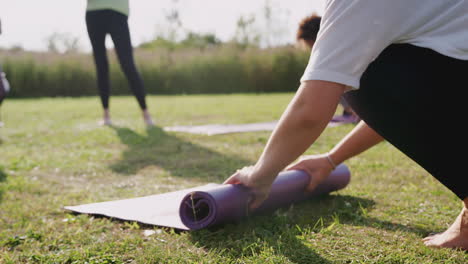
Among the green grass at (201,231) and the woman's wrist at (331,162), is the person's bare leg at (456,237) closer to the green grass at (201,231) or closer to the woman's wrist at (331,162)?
the green grass at (201,231)

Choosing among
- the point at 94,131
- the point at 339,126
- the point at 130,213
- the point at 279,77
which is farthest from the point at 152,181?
the point at 279,77

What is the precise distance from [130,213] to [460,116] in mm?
1426

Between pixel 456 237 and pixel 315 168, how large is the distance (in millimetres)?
717

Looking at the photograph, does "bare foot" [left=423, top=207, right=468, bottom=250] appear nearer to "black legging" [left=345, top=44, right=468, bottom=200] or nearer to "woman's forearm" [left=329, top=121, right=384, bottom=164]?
"black legging" [left=345, top=44, right=468, bottom=200]

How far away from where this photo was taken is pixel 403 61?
1.34 m

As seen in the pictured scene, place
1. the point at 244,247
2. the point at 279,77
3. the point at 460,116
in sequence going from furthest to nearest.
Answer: the point at 279,77, the point at 244,247, the point at 460,116

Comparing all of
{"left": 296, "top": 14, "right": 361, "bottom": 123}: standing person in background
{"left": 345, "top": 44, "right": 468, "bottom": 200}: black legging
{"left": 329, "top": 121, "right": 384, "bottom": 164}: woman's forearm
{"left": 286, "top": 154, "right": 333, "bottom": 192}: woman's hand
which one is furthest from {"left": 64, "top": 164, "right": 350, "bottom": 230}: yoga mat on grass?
{"left": 296, "top": 14, "right": 361, "bottom": 123}: standing person in background

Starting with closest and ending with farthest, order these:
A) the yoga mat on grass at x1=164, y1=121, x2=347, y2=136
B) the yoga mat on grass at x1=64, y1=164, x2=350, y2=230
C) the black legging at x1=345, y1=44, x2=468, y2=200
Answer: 1. the black legging at x1=345, y1=44, x2=468, y2=200
2. the yoga mat on grass at x1=64, y1=164, x2=350, y2=230
3. the yoga mat on grass at x1=164, y1=121, x2=347, y2=136

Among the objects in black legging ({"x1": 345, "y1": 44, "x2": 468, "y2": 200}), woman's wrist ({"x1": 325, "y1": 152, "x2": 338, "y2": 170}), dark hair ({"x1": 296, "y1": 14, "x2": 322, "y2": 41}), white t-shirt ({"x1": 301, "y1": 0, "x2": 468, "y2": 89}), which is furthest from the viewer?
dark hair ({"x1": 296, "y1": 14, "x2": 322, "y2": 41})

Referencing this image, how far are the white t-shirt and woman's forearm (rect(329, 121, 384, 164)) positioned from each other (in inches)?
28.6

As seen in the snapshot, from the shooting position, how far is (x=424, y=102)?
1.34 metres

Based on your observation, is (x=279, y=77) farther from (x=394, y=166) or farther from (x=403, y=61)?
(x=403, y=61)

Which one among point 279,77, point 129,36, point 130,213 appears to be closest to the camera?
point 130,213

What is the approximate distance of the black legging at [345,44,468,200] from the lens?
1.31m
